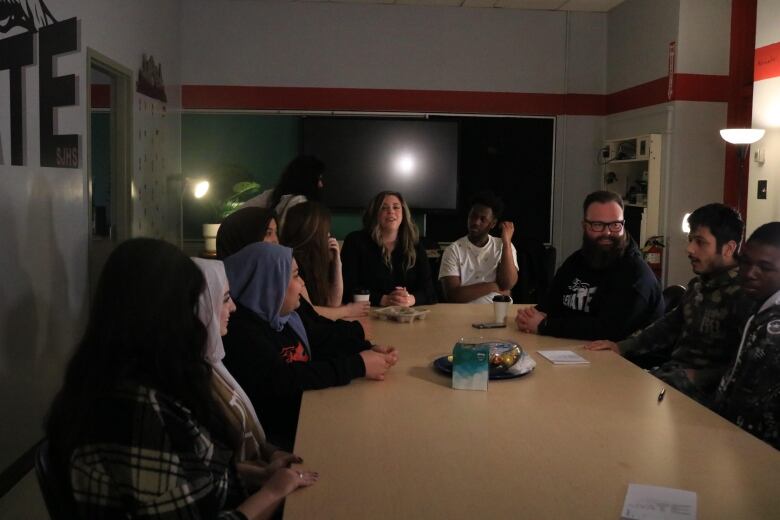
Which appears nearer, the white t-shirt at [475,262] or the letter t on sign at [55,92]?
the letter t on sign at [55,92]

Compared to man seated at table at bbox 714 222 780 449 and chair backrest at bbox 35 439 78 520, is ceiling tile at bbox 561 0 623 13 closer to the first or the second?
man seated at table at bbox 714 222 780 449

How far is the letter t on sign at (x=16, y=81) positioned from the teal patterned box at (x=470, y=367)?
7.23ft

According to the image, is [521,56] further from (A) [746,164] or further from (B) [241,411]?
(B) [241,411]

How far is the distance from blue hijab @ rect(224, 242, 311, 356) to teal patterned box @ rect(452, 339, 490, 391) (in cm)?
55

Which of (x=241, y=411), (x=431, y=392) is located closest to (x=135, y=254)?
(x=241, y=411)

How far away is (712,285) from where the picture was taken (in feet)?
9.28

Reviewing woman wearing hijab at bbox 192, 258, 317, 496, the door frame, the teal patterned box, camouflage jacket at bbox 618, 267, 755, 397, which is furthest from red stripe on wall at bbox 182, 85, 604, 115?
woman wearing hijab at bbox 192, 258, 317, 496

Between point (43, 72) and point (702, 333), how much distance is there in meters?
3.19

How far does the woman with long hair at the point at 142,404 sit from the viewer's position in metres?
1.26

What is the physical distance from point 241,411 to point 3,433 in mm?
1810

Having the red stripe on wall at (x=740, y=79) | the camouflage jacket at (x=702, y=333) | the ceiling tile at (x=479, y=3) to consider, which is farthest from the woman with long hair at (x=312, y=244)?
the ceiling tile at (x=479, y=3)

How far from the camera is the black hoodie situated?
117 inches

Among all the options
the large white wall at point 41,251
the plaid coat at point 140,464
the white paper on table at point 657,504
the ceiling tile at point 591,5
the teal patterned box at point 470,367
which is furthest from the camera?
the ceiling tile at point 591,5

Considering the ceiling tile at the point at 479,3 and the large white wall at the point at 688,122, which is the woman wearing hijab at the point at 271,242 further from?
the ceiling tile at the point at 479,3
